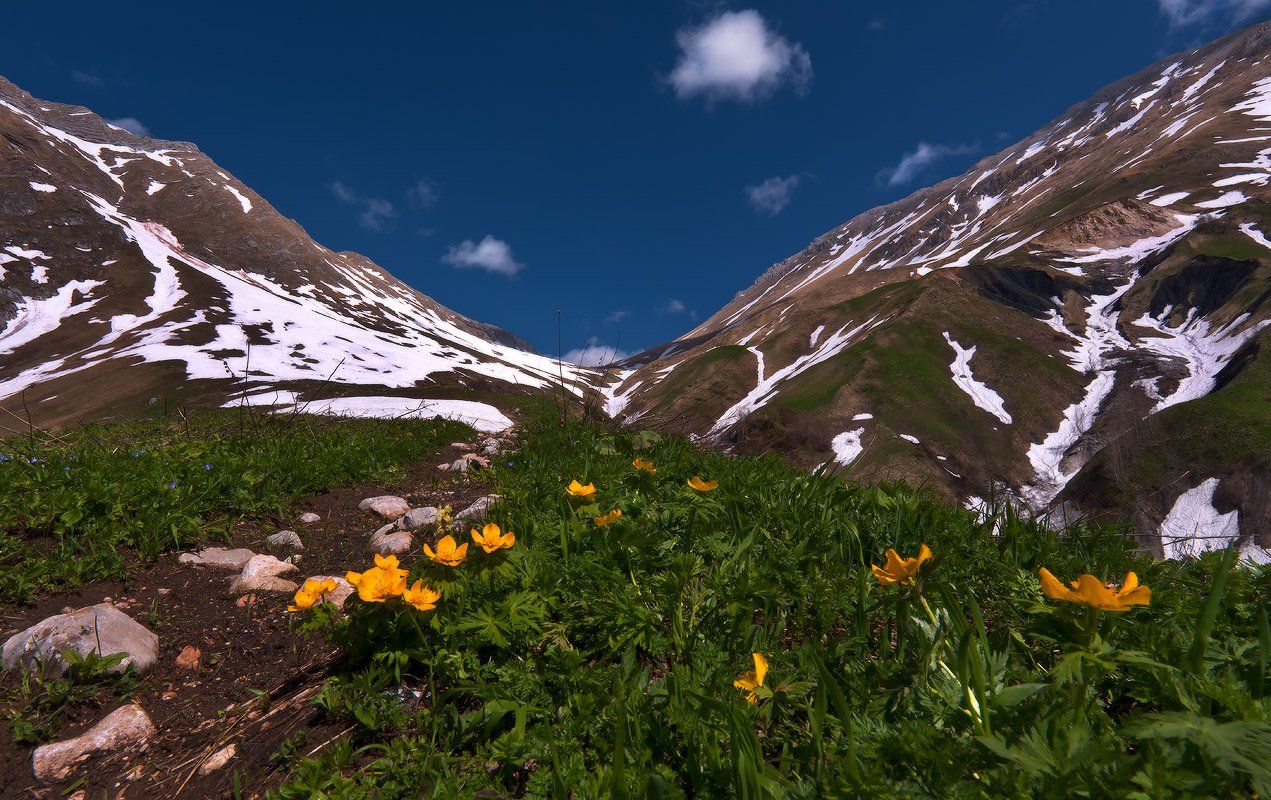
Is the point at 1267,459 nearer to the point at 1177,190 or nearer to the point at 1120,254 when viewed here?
the point at 1120,254

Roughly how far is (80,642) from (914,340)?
85.6 metres

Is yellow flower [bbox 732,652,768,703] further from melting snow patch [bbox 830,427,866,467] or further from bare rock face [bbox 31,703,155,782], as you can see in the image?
melting snow patch [bbox 830,427,866,467]

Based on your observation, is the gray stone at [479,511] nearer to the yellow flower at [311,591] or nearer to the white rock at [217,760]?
the yellow flower at [311,591]

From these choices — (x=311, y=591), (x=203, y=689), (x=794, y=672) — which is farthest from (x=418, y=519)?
(x=794, y=672)

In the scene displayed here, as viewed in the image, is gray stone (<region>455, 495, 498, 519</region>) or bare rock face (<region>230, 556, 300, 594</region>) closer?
bare rock face (<region>230, 556, 300, 594</region>)

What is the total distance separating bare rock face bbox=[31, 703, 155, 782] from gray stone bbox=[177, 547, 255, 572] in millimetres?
1969

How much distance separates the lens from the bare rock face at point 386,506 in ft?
19.8

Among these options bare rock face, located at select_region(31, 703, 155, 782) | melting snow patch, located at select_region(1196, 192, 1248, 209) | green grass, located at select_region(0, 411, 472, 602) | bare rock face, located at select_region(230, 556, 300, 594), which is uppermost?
melting snow patch, located at select_region(1196, 192, 1248, 209)

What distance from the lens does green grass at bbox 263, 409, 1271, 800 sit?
1.43 meters

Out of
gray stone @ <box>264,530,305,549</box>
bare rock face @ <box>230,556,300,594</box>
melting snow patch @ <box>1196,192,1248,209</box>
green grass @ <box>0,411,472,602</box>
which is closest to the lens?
bare rock face @ <box>230,556,300,594</box>

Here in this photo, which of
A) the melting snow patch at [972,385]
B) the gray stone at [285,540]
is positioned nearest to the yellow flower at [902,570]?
the gray stone at [285,540]

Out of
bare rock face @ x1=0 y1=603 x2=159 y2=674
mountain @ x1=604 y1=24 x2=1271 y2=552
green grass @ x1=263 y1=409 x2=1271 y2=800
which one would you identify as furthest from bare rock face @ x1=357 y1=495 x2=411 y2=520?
mountain @ x1=604 y1=24 x2=1271 y2=552

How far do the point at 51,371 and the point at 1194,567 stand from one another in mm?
99965

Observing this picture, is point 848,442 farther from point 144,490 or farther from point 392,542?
point 144,490
